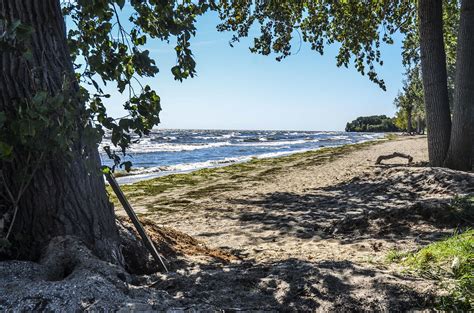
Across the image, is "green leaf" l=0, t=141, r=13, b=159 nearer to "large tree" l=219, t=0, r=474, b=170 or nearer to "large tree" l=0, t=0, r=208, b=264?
"large tree" l=0, t=0, r=208, b=264

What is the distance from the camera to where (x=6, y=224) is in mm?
2832

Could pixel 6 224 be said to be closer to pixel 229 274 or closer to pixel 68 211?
pixel 68 211

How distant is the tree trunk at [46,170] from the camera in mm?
2852

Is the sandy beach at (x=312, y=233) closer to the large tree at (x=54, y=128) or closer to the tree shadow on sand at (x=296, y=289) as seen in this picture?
the tree shadow on sand at (x=296, y=289)

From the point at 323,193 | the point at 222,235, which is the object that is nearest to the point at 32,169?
the point at 222,235

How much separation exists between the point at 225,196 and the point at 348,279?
8.28 m

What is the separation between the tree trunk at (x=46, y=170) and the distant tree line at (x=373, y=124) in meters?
125

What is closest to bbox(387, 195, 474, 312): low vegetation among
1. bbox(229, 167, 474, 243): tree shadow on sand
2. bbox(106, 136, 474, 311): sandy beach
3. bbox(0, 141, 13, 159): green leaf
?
bbox(106, 136, 474, 311): sandy beach

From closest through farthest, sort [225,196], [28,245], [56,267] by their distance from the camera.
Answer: [56,267] → [28,245] → [225,196]

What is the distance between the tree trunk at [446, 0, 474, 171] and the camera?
29.9 feet

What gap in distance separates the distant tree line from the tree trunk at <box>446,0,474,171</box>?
382ft

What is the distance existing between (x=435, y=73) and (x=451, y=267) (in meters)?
8.25

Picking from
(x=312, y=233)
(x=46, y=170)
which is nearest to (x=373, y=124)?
(x=312, y=233)

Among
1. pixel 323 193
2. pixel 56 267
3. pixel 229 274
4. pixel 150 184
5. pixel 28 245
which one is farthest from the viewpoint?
pixel 150 184
